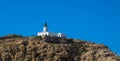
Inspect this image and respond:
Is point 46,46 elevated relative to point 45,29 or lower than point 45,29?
lower

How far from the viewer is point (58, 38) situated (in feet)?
385

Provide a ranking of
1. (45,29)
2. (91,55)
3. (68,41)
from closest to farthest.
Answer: (91,55)
(68,41)
(45,29)

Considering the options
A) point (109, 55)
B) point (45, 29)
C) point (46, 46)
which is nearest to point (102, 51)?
point (109, 55)

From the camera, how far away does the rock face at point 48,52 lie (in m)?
110

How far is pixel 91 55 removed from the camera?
110m

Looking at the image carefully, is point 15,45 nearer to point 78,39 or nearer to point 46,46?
point 46,46

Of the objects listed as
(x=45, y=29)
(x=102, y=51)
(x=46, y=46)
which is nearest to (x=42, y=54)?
(x=46, y=46)

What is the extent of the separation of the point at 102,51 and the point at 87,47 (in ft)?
12.1

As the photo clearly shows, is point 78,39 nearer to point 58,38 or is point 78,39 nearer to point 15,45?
point 58,38

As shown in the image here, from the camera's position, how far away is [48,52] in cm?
11044

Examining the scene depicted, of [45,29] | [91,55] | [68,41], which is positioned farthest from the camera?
[45,29]

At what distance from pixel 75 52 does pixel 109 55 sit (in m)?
5.73

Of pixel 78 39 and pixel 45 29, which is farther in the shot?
pixel 45 29

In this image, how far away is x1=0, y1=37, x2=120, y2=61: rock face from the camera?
10962 cm
